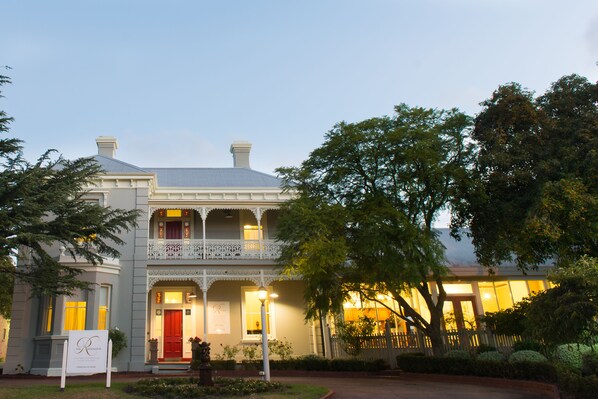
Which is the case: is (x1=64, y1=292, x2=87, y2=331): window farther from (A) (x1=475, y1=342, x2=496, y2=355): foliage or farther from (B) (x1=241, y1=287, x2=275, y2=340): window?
(A) (x1=475, y1=342, x2=496, y2=355): foliage

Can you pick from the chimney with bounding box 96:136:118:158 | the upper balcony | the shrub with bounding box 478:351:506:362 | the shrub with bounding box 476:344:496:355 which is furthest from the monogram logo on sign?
the chimney with bounding box 96:136:118:158

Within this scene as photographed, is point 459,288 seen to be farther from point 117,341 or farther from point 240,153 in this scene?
point 117,341

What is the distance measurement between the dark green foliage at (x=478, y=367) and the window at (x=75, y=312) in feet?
38.6

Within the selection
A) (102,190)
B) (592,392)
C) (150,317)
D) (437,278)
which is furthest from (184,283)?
(592,392)

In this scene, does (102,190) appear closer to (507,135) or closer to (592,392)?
(507,135)

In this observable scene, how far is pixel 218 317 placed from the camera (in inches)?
821

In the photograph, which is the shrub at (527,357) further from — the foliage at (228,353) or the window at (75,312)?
the window at (75,312)

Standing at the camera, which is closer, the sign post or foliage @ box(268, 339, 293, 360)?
the sign post

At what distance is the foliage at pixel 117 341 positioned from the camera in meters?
17.1

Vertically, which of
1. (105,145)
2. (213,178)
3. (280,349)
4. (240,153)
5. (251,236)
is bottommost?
(280,349)

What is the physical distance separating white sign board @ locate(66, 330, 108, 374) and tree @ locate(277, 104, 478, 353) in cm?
580

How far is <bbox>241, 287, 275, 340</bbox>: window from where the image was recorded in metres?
20.7

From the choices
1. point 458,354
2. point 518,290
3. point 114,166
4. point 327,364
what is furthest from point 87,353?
point 518,290

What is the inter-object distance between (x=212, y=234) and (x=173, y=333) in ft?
15.8
